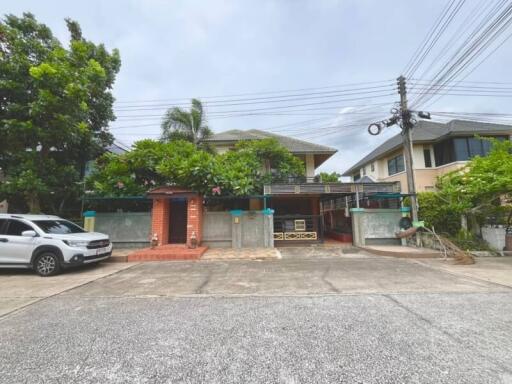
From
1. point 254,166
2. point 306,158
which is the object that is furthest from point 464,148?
point 254,166

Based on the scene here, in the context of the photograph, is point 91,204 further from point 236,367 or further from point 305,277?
point 236,367

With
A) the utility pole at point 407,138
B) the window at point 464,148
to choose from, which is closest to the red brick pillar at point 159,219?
the utility pole at point 407,138

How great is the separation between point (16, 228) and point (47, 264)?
1455mm

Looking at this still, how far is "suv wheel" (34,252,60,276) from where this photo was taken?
248 inches

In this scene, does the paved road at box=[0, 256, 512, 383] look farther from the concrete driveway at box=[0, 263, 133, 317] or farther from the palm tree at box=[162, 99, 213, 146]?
the palm tree at box=[162, 99, 213, 146]

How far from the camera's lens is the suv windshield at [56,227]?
6693mm

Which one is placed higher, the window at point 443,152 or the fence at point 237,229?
the window at point 443,152

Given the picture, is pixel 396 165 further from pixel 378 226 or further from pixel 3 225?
pixel 3 225

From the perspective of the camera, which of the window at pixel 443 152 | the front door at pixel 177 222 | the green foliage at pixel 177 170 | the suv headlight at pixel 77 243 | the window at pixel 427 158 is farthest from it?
the window at pixel 427 158

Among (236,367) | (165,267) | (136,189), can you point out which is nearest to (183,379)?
(236,367)

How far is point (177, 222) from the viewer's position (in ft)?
36.1

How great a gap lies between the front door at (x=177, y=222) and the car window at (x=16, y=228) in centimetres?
503

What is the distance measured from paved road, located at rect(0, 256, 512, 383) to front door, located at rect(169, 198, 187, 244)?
5666 mm

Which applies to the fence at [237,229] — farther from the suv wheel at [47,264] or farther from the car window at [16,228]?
the car window at [16,228]
